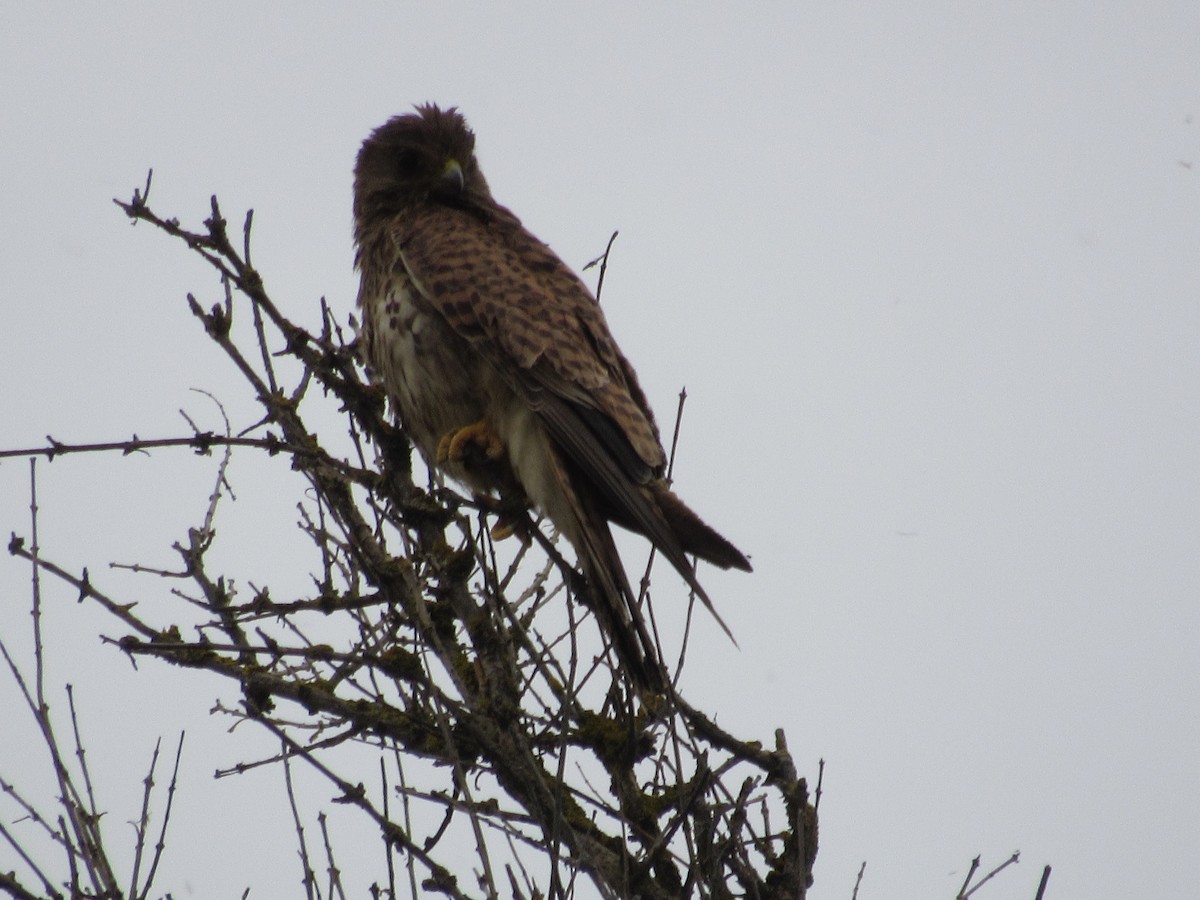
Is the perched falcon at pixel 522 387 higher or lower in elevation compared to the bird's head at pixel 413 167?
lower

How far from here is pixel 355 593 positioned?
262 cm

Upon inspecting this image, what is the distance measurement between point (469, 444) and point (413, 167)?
1387mm

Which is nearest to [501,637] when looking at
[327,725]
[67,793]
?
[327,725]

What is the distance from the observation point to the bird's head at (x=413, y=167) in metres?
4.34

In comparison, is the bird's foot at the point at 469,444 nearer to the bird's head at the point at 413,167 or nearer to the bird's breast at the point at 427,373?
the bird's breast at the point at 427,373

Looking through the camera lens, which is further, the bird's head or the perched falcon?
the bird's head

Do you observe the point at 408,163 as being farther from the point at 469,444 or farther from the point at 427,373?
the point at 469,444

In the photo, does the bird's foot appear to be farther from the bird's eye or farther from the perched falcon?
the bird's eye

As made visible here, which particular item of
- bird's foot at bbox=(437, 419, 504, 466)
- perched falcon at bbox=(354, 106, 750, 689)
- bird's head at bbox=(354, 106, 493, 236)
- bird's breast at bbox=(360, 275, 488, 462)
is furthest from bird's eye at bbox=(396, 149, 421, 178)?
bird's foot at bbox=(437, 419, 504, 466)

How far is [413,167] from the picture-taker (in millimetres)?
4426

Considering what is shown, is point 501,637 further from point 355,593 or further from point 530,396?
point 530,396

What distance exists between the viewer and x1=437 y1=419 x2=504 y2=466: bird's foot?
11.3ft

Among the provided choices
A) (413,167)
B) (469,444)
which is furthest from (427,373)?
(413,167)

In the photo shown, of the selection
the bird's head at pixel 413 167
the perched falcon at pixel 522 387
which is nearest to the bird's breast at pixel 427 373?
the perched falcon at pixel 522 387
